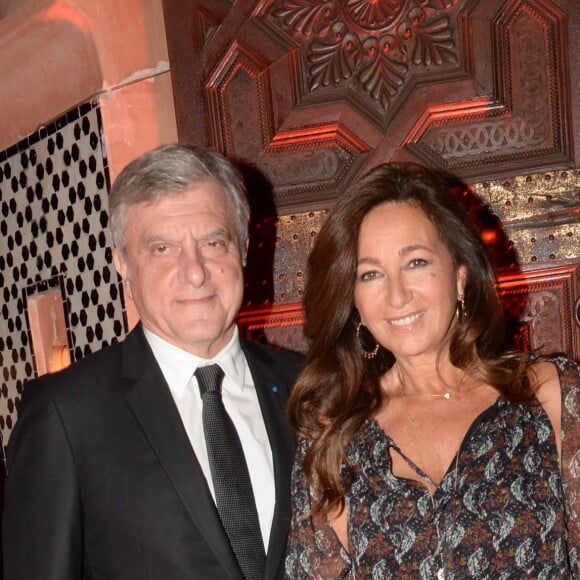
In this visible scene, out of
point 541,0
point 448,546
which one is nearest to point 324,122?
point 541,0

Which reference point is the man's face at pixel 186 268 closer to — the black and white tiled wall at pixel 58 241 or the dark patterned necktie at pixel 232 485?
the dark patterned necktie at pixel 232 485

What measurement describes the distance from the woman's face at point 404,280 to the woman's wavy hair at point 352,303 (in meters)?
0.03

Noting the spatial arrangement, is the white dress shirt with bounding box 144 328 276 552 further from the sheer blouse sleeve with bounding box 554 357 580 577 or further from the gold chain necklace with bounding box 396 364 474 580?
the sheer blouse sleeve with bounding box 554 357 580 577

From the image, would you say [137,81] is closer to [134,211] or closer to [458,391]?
[134,211]

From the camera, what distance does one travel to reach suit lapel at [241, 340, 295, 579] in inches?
83.2

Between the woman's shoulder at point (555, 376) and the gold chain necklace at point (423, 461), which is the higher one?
the woman's shoulder at point (555, 376)

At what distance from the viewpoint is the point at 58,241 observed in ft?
11.4

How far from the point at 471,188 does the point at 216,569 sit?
133 cm

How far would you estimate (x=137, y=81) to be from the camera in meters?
3.08

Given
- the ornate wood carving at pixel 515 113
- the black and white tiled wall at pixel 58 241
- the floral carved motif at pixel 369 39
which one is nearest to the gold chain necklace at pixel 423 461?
the ornate wood carving at pixel 515 113

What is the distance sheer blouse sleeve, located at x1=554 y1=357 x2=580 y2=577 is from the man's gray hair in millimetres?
836

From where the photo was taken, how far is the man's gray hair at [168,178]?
2.22 meters

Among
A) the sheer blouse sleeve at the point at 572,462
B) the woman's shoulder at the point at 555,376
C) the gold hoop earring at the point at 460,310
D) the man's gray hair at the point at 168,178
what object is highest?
the man's gray hair at the point at 168,178

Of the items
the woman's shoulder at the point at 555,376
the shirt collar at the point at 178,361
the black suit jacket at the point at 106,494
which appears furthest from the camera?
the shirt collar at the point at 178,361
